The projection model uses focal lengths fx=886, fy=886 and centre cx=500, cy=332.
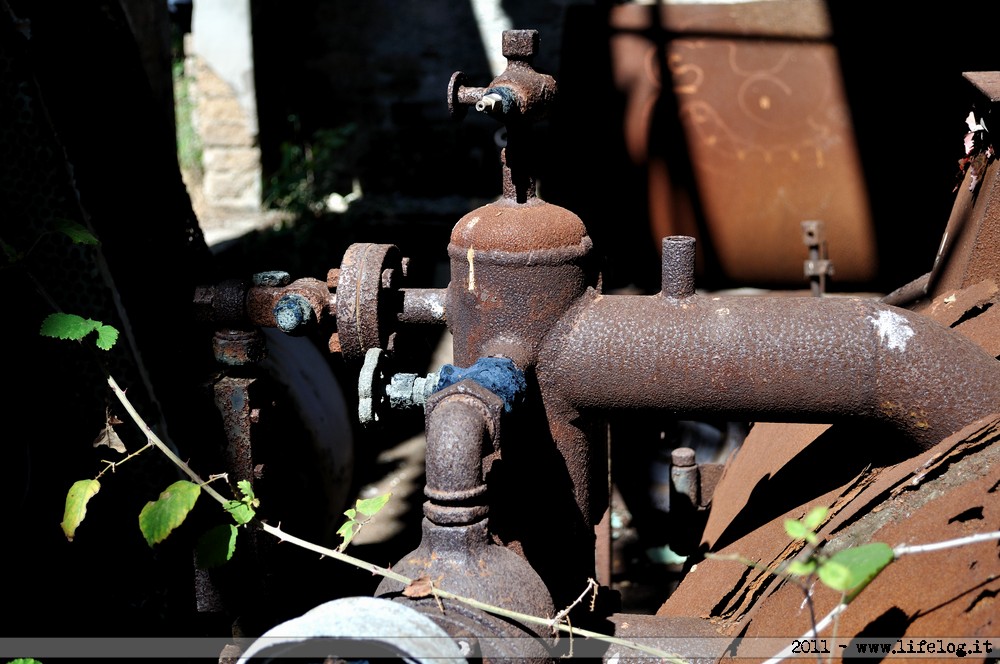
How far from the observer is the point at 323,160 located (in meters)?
6.50

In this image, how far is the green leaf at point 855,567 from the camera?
1059mm

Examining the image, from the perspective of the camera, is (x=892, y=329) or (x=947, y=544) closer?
(x=947, y=544)

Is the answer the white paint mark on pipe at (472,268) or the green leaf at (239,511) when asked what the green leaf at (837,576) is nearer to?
the white paint mark on pipe at (472,268)

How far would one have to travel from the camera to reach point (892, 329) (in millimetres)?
1647

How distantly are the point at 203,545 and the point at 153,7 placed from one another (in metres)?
3.00

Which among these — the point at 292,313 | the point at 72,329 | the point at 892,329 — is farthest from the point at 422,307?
the point at 892,329

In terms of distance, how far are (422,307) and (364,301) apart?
0.53 feet

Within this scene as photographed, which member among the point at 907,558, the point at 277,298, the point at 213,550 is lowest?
the point at 213,550

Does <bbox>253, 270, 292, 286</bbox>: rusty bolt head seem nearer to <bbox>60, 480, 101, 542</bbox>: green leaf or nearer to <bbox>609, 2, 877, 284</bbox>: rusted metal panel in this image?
<bbox>60, 480, 101, 542</bbox>: green leaf

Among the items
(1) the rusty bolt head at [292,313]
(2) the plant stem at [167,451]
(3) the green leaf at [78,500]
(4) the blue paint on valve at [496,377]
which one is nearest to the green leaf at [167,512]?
(2) the plant stem at [167,451]

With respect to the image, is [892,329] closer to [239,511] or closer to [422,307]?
[422,307]

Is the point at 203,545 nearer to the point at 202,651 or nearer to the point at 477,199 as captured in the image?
the point at 202,651

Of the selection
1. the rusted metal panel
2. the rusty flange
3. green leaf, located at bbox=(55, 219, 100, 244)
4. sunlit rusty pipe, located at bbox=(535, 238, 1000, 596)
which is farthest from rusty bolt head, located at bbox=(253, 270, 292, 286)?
the rusted metal panel

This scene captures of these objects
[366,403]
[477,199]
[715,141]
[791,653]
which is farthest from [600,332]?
[477,199]
